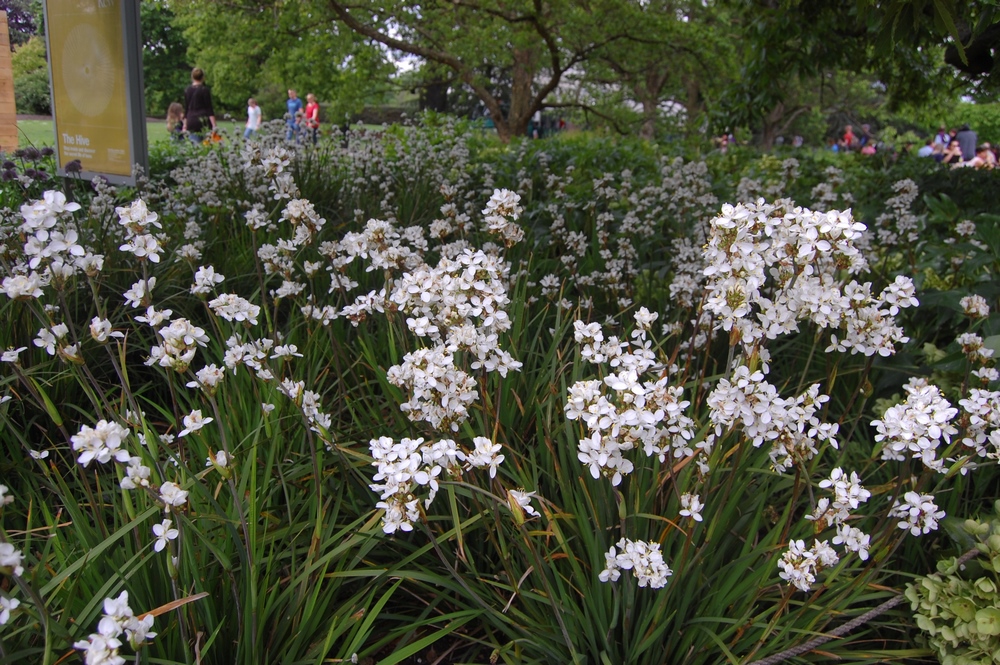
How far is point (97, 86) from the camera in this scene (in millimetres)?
5164

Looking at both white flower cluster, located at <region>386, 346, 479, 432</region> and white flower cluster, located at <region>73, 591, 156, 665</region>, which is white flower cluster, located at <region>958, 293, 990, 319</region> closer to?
white flower cluster, located at <region>386, 346, 479, 432</region>

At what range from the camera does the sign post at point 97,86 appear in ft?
16.0

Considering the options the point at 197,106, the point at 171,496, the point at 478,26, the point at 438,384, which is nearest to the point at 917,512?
the point at 438,384

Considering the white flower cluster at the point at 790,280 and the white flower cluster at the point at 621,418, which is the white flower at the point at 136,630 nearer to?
the white flower cluster at the point at 621,418

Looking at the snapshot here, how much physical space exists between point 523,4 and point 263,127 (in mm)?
2841

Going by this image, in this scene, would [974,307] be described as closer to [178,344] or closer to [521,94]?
[178,344]

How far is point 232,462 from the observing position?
65.0 inches

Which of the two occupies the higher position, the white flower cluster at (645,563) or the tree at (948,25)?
the tree at (948,25)

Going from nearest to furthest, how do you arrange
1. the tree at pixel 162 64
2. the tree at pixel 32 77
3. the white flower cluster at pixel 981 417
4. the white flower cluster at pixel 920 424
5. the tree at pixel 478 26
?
the white flower cluster at pixel 920 424, the white flower cluster at pixel 981 417, the tree at pixel 32 77, the tree at pixel 478 26, the tree at pixel 162 64

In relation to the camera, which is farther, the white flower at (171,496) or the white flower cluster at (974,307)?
the white flower cluster at (974,307)

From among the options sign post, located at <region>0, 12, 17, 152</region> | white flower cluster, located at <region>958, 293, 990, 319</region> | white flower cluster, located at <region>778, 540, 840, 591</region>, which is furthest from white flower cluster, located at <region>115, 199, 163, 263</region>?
sign post, located at <region>0, 12, 17, 152</region>

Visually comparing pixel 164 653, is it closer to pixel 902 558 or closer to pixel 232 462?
pixel 232 462

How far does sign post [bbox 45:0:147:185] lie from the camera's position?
4.87 m

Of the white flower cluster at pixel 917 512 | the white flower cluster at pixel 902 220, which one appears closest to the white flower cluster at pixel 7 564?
the white flower cluster at pixel 917 512
